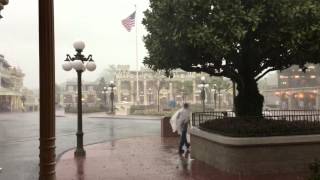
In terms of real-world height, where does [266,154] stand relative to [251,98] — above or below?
below

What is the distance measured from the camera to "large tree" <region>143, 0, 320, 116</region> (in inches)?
434

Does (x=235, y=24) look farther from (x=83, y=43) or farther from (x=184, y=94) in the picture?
(x=184, y=94)

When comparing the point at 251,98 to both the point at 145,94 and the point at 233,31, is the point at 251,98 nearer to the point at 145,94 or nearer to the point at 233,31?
the point at 233,31

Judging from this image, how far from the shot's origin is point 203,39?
36.0 feet

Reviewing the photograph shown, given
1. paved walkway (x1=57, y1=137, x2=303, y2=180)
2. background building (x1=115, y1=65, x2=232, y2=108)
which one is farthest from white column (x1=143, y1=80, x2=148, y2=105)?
paved walkway (x1=57, y1=137, x2=303, y2=180)

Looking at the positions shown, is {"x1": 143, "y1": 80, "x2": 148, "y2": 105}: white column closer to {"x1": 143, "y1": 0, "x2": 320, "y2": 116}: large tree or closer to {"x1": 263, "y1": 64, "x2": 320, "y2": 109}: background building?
{"x1": 263, "y1": 64, "x2": 320, "y2": 109}: background building

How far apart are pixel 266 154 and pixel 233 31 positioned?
3.21 metres

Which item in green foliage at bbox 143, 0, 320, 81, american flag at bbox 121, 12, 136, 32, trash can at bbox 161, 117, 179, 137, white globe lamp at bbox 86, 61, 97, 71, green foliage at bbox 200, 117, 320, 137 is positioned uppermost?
american flag at bbox 121, 12, 136, 32

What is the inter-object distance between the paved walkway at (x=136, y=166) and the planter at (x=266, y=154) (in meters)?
0.36

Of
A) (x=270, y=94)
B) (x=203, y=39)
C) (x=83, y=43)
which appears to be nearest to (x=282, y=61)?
(x=203, y=39)

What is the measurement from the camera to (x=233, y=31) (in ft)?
35.6

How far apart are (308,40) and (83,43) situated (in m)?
7.45

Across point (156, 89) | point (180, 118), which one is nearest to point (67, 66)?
point (180, 118)

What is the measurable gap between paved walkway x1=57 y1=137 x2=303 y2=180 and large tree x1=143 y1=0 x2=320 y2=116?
294cm
